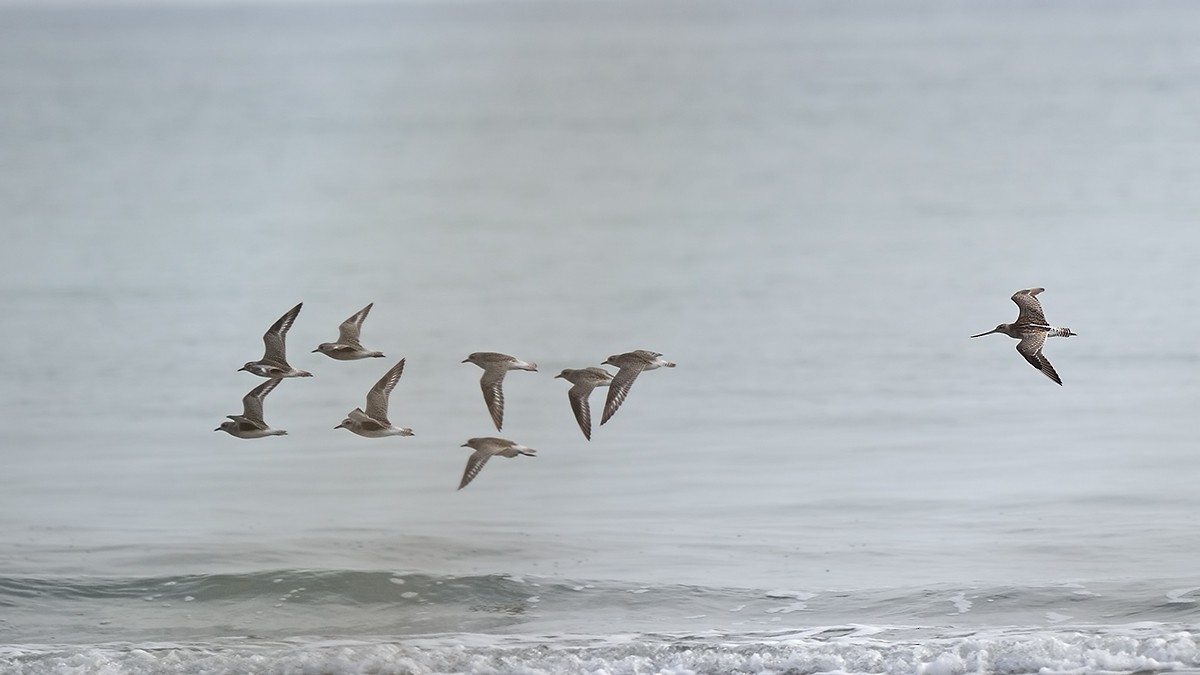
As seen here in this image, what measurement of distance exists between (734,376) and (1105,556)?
6327 millimetres

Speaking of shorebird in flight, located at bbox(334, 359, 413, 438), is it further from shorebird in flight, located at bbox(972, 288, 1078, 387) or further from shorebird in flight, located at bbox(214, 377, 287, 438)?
shorebird in flight, located at bbox(972, 288, 1078, 387)

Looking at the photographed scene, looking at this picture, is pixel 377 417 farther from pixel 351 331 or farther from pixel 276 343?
pixel 276 343

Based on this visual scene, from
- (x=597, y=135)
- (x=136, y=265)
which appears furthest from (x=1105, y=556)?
(x=597, y=135)

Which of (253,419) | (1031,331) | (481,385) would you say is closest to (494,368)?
(481,385)

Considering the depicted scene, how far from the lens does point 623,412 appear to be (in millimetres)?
17359

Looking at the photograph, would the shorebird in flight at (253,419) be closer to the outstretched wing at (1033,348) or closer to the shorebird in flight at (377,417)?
the shorebird in flight at (377,417)

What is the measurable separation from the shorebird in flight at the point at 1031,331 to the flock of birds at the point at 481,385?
1979mm

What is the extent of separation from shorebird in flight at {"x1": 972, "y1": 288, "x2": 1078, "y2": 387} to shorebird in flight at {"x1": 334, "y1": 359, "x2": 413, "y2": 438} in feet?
11.7

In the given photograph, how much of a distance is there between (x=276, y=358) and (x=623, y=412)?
19.9ft

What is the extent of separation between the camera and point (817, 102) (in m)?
56.8

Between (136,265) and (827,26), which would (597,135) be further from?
(827,26)

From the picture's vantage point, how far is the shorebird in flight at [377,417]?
11.2 m

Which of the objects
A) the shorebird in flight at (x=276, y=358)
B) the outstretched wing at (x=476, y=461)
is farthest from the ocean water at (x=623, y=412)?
the shorebird in flight at (x=276, y=358)

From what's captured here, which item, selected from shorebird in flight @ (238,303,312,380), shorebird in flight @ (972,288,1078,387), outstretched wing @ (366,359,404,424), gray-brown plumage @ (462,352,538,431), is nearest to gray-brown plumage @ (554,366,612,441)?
gray-brown plumage @ (462,352,538,431)
